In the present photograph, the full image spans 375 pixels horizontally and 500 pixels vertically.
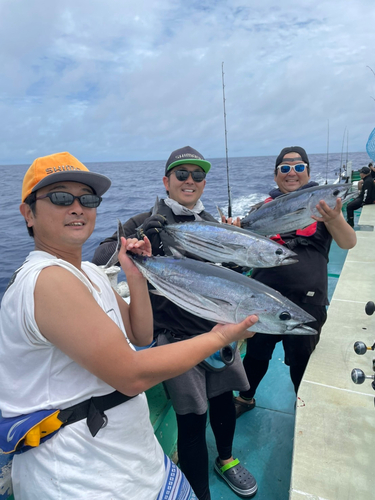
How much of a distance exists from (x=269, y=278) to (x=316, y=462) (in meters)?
1.27

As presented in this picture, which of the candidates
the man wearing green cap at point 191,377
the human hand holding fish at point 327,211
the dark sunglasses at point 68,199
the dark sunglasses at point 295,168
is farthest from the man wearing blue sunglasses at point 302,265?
the dark sunglasses at point 68,199

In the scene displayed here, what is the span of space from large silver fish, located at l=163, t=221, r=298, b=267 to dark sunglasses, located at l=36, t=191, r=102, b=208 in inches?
27.3

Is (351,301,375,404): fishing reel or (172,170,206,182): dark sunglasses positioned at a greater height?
(172,170,206,182): dark sunglasses

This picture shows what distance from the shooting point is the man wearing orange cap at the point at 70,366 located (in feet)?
3.47

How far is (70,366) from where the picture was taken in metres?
1.16

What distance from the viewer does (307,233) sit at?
2482mm

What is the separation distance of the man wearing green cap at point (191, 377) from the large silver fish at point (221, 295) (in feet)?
1.26

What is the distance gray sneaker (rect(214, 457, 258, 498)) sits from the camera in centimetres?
223

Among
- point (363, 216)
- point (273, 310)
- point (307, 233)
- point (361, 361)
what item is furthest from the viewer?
point (363, 216)

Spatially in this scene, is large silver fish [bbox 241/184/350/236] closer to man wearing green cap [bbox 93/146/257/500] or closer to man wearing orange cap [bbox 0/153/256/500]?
man wearing green cap [bbox 93/146/257/500]

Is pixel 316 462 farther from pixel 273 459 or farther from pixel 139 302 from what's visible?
pixel 139 302

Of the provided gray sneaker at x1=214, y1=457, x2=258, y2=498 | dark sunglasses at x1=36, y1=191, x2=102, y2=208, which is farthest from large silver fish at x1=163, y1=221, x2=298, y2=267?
gray sneaker at x1=214, y1=457, x2=258, y2=498

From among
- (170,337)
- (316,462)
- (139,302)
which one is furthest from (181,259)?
(316,462)

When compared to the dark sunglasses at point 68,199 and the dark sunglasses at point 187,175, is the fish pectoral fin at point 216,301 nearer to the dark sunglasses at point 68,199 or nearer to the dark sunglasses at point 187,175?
the dark sunglasses at point 68,199
